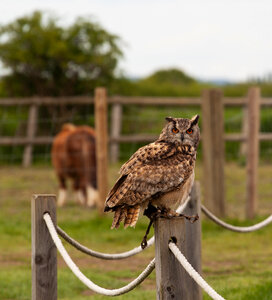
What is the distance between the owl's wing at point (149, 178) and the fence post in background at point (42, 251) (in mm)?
740

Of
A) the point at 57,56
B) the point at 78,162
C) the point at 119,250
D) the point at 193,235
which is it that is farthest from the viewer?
the point at 57,56

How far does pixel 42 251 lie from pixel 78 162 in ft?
22.1

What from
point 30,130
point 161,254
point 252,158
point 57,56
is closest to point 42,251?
point 161,254

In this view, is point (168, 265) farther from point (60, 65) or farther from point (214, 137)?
point (60, 65)

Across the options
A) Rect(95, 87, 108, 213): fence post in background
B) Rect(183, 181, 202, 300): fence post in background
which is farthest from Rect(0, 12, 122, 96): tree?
Rect(183, 181, 202, 300): fence post in background

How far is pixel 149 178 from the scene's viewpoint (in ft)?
11.5

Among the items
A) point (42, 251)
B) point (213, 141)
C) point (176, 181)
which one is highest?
point (213, 141)

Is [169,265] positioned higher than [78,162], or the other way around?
[78,162]

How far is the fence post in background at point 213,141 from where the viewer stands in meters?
8.70

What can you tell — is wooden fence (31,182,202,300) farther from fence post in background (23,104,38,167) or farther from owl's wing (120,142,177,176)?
fence post in background (23,104,38,167)

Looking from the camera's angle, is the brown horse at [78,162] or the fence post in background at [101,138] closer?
the fence post in background at [101,138]

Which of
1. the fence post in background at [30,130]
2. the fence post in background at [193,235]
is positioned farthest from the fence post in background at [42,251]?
the fence post in background at [30,130]

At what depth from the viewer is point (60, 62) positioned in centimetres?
1577

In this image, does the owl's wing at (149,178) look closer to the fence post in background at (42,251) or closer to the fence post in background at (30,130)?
the fence post in background at (42,251)
